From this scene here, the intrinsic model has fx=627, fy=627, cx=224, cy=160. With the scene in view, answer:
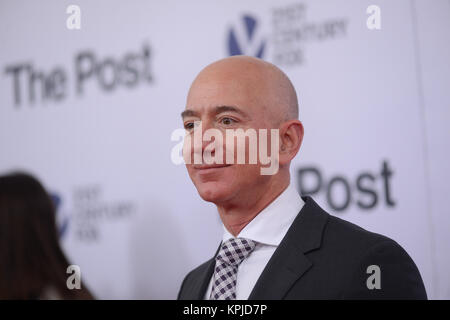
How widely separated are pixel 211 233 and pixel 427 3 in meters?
1.27

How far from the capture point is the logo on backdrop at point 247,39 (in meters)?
2.60

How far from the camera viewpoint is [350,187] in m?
2.36

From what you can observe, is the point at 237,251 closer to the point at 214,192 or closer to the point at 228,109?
the point at 214,192

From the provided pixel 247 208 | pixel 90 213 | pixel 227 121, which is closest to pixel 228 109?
pixel 227 121

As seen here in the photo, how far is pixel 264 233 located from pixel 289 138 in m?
0.30

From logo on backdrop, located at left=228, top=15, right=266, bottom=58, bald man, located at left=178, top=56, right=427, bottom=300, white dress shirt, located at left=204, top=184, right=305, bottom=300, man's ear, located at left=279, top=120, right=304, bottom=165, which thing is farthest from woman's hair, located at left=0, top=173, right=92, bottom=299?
logo on backdrop, located at left=228, top=15, right=266, bottom=58

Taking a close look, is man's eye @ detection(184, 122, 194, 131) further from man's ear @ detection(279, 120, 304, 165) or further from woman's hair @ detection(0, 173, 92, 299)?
woman's hair @ detection(0, 173, 92, 299)

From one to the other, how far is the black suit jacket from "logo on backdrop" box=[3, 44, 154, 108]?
1.43 m

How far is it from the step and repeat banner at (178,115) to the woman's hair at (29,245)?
2.17ft

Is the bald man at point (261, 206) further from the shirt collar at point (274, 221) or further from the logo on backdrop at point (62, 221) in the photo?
the logo on backdrop at point (62, 221)

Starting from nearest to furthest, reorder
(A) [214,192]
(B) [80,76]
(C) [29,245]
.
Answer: (A) [214,192] → (C) [29,245] → (B) [80,76]

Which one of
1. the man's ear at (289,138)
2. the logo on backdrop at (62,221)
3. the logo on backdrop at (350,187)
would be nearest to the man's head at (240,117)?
the man's ear at (289,138)

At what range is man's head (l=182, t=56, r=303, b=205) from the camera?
1792 millimetres

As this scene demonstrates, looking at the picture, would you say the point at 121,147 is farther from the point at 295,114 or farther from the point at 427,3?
the point at 427,3
